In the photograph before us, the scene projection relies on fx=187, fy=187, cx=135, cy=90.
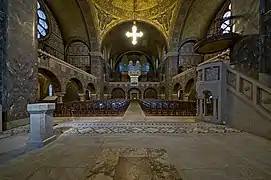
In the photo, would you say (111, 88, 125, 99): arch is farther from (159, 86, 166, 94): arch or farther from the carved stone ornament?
the carved stone ornament

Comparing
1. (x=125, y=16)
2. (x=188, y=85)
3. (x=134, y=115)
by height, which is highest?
(x=125, y=16)

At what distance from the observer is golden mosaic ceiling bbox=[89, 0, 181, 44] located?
19.3 m

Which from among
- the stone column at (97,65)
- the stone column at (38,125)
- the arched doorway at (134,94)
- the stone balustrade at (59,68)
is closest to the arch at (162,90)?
the arched doorway at (134,94)

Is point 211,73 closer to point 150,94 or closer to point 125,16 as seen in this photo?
point 125,16

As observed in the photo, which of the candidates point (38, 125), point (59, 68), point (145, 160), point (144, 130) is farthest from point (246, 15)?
point (59, 68)

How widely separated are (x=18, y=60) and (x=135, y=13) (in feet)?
54.9

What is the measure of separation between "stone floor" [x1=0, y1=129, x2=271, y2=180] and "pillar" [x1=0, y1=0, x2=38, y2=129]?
3039 mm

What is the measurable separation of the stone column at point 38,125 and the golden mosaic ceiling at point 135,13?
16970 millimetres

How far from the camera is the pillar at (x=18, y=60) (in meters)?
5.87

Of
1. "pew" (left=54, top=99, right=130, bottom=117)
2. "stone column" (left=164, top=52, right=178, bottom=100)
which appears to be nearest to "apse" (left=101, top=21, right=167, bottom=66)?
"stone column" (left=164, top=52, right=178, bottom=100)

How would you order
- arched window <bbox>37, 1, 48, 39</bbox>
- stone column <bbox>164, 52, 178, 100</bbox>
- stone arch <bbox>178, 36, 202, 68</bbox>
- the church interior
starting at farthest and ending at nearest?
stone column <bbox>164, 52, 178, 100</bbox> < stone arch <bbox>178, 36, 202, 68</bbox> < arched window <bbox>37, 1, 48, 39</bbox> < the church interior

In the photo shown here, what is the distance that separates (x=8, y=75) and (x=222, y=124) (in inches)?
286

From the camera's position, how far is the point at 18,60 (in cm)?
643

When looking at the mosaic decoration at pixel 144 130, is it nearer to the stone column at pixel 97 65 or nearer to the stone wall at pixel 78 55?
the stone column at pixel 97 65
